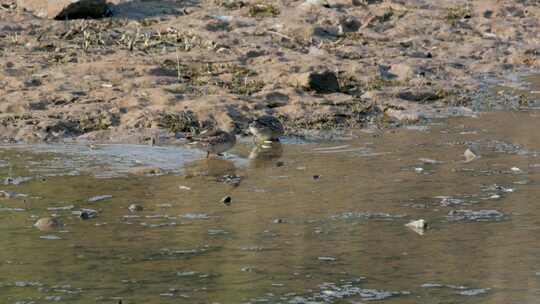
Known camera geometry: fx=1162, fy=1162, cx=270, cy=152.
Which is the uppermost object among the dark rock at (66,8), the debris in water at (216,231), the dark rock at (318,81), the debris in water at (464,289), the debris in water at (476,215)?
the dark rock at (66,8)

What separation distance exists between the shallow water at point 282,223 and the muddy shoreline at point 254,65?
111 centimetres

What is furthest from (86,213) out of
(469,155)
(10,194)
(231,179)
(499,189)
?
(469,155)

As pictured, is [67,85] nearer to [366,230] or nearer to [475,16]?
[366,230]

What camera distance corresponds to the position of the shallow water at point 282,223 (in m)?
7.79

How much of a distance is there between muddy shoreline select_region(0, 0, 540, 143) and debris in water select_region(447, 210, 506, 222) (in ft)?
15.5

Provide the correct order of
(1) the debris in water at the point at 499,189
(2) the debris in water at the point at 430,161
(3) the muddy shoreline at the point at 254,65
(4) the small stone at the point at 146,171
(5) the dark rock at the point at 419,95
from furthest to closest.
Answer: (5) the dark rock at the point at 419,95 → (3) the muddy shoreline at the point at 254,65 → (2) the debris in water at the point at 430,161 → (4) the small stone at the point at 146,171 → (1) the debris in water at the point at 499,189

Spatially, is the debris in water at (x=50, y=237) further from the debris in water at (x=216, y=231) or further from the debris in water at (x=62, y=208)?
the debris in water at (x=216, y=231)

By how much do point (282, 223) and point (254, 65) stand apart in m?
8.07

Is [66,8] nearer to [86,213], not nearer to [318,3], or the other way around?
[318,3]

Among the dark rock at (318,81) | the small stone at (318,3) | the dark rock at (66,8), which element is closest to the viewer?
the dark rock at (318,81)

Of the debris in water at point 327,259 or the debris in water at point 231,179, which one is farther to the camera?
the debris in water at point 231,179

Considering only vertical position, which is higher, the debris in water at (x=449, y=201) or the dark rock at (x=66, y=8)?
the dark rock at (x=66, y=8)

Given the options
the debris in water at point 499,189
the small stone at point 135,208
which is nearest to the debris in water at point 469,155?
the debris in water at point 499,189

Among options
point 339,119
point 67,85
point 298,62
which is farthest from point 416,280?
point 298,62
